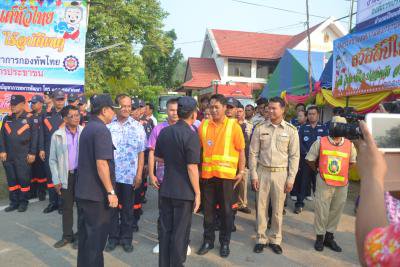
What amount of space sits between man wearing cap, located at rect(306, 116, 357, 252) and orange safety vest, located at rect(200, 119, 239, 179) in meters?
1.21

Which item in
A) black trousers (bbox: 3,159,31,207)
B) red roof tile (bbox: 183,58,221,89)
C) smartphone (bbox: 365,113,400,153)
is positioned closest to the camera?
smartphone (bbox: 365,113,400,153)

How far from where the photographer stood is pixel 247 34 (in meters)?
33.4

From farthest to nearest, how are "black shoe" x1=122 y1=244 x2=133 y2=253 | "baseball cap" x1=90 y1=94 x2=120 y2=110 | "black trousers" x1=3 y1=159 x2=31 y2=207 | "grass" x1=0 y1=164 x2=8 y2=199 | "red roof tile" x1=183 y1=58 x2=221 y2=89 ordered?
"red roof tile" x1=183 y1=58 x2=221 y2=89 → "grass" x1=0 y1=164 x2=8 y2=199 → "black trousers" x1=3 y1=159 x2=31 y2=207 → "black shoe" x1=122 y1=244 x2=133 y2=253 → "baseball cap" x1=90 y1=94 x2=120 y2=110

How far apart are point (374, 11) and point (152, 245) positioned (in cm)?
632

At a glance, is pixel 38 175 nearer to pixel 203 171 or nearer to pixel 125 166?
pixel 125 166

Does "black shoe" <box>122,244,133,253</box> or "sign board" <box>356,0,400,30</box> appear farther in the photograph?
"sign board" <box>356,0,400,30</box>

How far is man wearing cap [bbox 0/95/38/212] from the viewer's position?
5.85m

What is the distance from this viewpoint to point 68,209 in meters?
→ 4.38

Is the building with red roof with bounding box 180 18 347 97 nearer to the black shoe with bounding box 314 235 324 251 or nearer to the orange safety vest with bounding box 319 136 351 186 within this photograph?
the orange safety vest with bounding box 319 136 351 186

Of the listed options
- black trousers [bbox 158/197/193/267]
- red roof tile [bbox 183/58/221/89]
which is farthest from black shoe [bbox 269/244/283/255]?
red roof tile [bbox 183/58/221/89]

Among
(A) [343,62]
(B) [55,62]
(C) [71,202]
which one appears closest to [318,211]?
(C) [71,202]

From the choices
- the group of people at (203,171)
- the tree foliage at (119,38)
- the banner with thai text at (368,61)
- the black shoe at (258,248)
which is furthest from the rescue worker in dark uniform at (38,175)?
the tree foliage at (119,38)

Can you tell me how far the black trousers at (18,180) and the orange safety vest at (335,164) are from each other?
4.69m

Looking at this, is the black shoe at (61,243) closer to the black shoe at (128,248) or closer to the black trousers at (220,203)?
the black shoe at (128,248)
